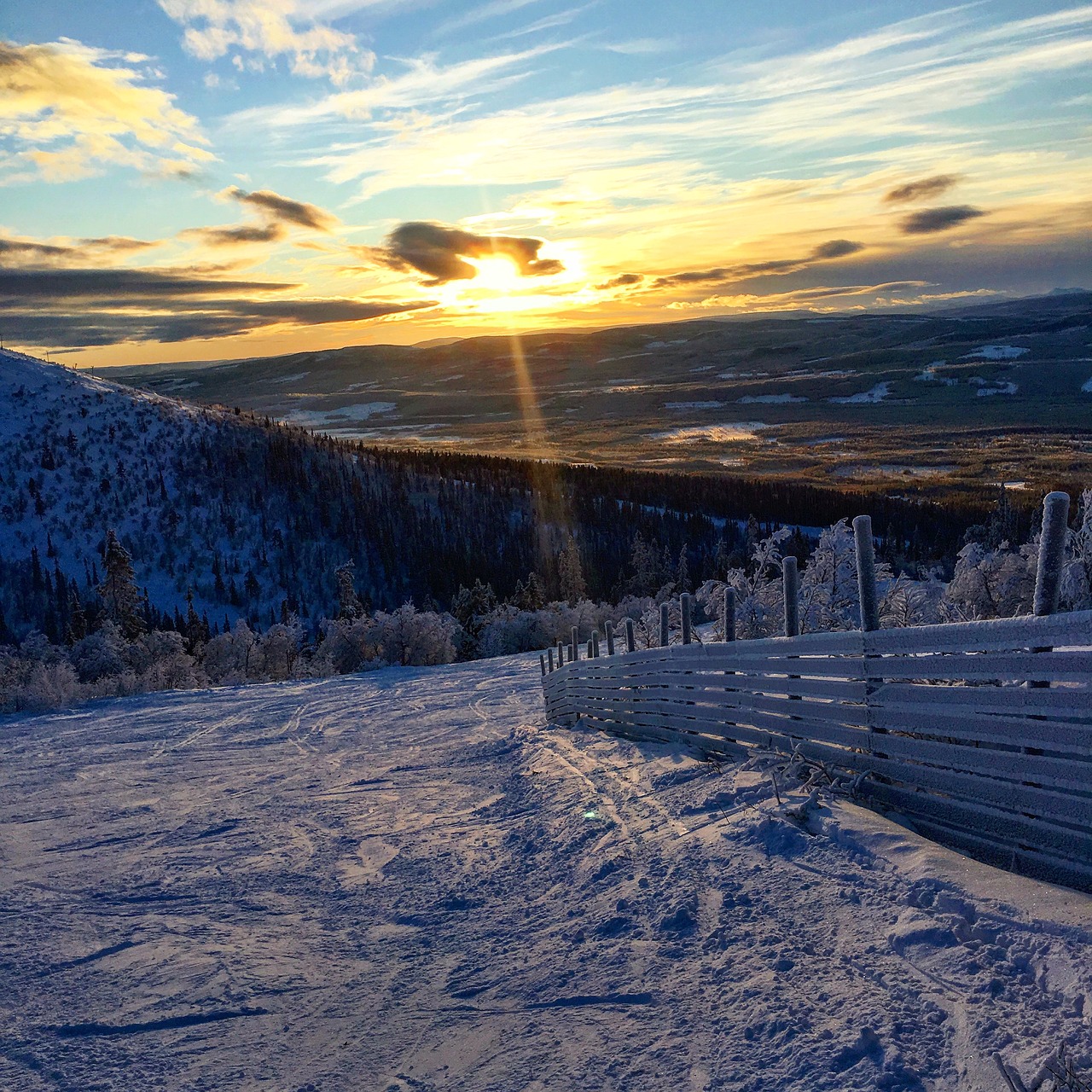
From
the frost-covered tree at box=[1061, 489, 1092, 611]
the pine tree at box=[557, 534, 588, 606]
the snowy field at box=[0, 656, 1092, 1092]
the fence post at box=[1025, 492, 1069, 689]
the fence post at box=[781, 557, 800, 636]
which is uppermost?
the fence post at box=[1025, 492, 1069, 689]

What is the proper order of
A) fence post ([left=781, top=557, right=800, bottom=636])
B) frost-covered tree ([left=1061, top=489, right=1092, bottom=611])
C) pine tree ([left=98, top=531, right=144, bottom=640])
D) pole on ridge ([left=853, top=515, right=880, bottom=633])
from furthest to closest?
pine tree ([left=98, top=531, right=144, bottom=640]) < frost-covered tree ([left=1061, top=489, right=1092, bottom=611]) < fence post ([left=781, top=557, right=800, bottom=636]) < pole on ridge ([left=853, top=515, right=880, bottom=633])

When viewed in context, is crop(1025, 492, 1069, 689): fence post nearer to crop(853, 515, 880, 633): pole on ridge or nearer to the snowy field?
crop(853, 515, 880, 633): pole on ridge

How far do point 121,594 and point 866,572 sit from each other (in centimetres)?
5769

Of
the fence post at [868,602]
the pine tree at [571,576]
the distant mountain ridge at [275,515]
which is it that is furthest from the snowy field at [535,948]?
the distant mountain ridge at [275,515]

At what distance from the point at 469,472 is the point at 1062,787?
11317 centimetres

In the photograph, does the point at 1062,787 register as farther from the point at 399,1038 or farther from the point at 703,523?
the point at 703,523

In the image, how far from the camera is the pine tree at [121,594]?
54281 millimetres

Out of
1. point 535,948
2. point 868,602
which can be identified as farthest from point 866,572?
point 535,948

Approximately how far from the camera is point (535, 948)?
200 inches

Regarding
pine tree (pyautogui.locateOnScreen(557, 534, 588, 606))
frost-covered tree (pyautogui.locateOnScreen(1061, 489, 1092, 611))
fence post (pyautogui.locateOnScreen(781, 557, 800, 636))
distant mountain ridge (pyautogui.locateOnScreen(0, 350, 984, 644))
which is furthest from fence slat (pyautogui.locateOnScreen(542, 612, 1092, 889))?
distant mountain ridge (pyautogui.locateOnScreen(0, 350, 984, 644))

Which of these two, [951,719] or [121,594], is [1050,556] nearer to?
[951,719]

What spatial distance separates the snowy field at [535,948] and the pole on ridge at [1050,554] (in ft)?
4.79

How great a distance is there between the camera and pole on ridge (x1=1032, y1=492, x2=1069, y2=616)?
467 centimetres

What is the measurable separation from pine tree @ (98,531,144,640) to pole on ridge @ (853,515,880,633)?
54.4 meters
